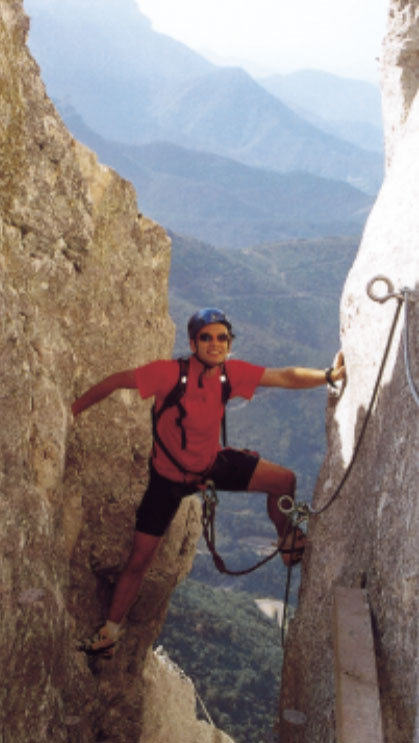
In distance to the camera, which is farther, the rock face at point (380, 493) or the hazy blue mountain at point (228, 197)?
the hazy blue mountain at point (228, 197)

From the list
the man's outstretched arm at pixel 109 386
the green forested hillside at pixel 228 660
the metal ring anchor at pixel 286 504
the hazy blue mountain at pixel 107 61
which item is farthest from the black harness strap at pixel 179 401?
the hazy blue mountain at pixel 107 61

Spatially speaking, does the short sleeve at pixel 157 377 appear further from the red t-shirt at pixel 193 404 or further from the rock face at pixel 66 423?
the rock face at pixel 66 423

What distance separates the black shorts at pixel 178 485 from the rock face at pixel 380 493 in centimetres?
79

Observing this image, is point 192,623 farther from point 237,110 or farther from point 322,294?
point 237,110

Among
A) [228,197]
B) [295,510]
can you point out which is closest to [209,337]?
[295,510]

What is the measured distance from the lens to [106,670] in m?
6.86

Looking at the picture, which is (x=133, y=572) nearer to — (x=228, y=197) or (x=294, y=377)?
(x=294, y=377)

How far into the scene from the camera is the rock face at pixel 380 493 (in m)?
3.18

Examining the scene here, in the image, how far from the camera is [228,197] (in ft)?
485

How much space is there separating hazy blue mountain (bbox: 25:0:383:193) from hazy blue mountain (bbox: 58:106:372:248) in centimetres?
2185

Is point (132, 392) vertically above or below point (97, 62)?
below

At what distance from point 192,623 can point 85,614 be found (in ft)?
57.0

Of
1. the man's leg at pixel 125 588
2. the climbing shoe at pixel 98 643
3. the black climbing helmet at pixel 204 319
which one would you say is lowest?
the climbing shoe at pixel 98 643

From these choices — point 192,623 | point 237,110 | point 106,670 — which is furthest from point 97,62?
point 106,670
